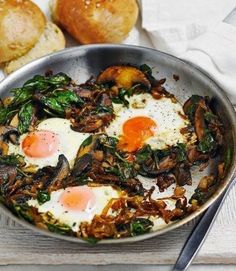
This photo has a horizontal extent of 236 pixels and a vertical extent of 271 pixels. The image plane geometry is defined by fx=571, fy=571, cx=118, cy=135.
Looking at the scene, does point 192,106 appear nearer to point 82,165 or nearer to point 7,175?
point 82,165

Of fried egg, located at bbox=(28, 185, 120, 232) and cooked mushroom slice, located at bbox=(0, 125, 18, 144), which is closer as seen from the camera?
fried egg, located at bbox=(28, 185, 120, 232)

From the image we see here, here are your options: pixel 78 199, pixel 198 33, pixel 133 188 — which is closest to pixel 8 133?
pixel 78 199

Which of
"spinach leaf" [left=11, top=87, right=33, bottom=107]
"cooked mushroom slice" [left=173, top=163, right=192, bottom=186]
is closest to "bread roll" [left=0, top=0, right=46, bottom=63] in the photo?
"spinach leaf" [left=11, top=87, right=33, bottom=107]

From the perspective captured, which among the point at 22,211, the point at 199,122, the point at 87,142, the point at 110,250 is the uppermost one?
the point at 199,122

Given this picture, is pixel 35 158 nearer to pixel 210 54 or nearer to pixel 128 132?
pixel 128 132

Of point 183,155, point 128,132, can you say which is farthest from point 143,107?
point 183,155

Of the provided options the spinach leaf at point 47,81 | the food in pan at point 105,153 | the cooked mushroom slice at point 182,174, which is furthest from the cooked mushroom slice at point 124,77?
the cooked mushroom slice at point 182,174

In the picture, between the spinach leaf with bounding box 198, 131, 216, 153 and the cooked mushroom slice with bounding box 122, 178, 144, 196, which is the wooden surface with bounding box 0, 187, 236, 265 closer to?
the cooked mushroom slice with bounding box 122, 178, 144, 196
